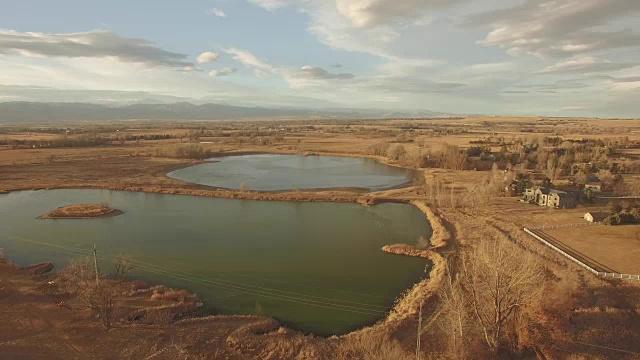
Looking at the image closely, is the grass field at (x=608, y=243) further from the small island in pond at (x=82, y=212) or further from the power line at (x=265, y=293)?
the small island in pond at (x=82, y=212)

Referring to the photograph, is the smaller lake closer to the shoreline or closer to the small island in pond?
the small island in pond

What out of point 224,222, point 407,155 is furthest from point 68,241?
point 407,155

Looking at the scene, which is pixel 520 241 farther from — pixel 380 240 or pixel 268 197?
pixel 268 197

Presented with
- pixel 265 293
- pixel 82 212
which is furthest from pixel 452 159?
pixel 82 212

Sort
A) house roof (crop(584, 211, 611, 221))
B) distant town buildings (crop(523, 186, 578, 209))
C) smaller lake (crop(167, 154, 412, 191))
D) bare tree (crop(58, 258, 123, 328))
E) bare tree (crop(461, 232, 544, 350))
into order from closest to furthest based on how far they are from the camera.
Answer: bare tree (crop(461, 232, 544, 350)) < bare tree (crop(58, 258, 123, 328)) < house roof (crop(584, 211, 611, 221)) < distant town buildings (crop(523, 186, 578, 209)) < smaller lake (crop(167, 154, 412, 191))

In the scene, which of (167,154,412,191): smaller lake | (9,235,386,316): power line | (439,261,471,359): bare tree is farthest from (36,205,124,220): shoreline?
(439,261,471,359): bare tree

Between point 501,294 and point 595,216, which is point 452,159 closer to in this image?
point 595,216

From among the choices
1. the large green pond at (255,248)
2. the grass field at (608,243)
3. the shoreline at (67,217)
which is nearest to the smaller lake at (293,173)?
the large green pond at (255,248)
